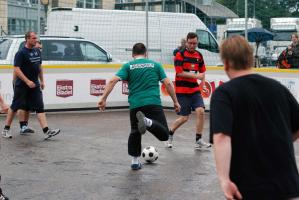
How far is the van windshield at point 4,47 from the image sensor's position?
15.6 m

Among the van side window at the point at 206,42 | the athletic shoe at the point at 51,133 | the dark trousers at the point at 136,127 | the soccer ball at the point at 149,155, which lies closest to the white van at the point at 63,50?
the athletic shoe at the point at 51,133

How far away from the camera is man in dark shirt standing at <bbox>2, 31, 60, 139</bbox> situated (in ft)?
35.5

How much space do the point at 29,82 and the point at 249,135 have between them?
7513 millimetres

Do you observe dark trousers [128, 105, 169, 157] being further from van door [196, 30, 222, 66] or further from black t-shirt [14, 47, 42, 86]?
van door [196, 30, 222, 66]

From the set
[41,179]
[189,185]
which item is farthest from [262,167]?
[41,179]

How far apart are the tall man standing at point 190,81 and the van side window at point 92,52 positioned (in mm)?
6961

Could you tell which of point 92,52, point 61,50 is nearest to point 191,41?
point 61,50

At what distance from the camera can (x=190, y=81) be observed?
10.1 metres

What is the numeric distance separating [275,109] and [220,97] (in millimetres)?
335

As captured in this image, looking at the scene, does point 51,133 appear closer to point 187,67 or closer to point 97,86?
point 187,67

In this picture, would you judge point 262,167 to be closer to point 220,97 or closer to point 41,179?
point 220,97

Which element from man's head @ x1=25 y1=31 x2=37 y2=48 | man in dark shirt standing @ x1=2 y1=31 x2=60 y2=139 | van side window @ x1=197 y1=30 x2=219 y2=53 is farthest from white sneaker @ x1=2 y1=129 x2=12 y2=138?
van side window @ x1=197 y1=30 x2=219 y2=53

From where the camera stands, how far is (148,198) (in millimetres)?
6762

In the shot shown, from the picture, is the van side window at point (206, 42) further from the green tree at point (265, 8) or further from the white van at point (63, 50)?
the white van at point (63, 50)
